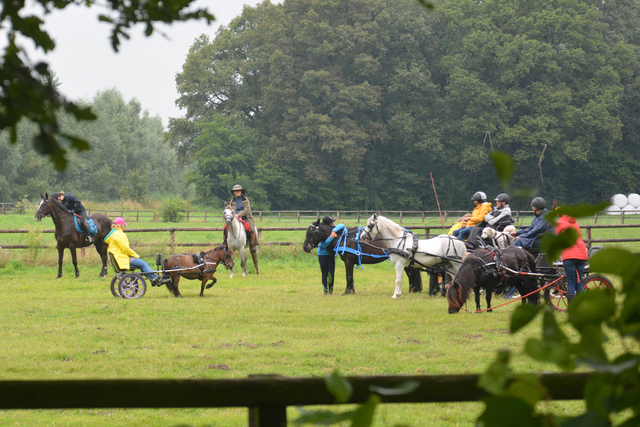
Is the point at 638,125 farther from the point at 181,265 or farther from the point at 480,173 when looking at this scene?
the point at 181,265

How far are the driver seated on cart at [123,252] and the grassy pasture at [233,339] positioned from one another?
0.47 m

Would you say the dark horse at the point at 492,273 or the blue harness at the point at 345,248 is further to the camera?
the blue harness at the point at 345,248

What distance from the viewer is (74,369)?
652cm

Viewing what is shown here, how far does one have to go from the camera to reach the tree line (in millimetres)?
44625

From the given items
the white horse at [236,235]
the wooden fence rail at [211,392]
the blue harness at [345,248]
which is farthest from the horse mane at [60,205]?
the wooden fence rail at [211,392]

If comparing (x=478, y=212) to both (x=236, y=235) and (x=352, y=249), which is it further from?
(x=236, y=235)

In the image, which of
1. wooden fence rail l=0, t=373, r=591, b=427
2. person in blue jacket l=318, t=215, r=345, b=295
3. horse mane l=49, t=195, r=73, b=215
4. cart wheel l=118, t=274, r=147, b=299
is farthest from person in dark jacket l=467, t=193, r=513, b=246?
wooden fence rail l=0, t=373, r=591, b=427

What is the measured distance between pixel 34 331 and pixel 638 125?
47.9 meters

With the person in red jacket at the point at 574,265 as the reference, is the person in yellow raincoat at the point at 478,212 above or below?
above

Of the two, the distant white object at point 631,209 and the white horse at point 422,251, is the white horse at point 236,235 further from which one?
the distant white object at point 631,209

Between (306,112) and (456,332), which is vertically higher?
(306,112)

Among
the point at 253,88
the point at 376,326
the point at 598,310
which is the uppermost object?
the point at 253,88

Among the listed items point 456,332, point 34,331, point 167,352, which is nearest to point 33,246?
point 34,331

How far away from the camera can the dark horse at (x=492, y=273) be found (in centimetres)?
946
